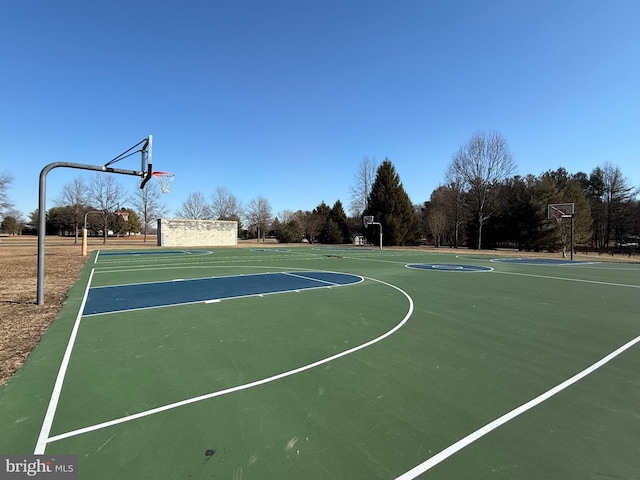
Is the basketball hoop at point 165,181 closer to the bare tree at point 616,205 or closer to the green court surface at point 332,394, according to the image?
the green court surface at point 332,394

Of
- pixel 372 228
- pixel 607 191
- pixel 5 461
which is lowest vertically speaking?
pixel 5 461

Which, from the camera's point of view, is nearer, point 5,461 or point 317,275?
point 5,461

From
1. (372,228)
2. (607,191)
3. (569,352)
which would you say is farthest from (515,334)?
(607,191)

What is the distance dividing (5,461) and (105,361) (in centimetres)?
208

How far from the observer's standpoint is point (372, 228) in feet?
150

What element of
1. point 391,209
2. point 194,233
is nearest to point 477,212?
point 391,209

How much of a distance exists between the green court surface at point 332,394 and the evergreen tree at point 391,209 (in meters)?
36.4

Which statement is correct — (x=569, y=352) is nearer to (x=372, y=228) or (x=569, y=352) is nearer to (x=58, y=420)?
(x=58, y=420)

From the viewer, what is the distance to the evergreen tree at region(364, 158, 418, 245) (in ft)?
144

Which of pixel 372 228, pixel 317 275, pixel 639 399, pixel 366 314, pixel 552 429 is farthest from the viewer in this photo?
pixel 372 228

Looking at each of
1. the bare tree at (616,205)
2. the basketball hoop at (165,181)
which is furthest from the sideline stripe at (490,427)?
the bare tree at (616,205)

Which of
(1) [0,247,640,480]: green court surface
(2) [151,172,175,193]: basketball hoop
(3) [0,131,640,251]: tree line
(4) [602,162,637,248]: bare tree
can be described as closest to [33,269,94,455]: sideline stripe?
(1) [0,247,640,480]: green court surface

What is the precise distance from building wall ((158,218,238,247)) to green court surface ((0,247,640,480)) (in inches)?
1353

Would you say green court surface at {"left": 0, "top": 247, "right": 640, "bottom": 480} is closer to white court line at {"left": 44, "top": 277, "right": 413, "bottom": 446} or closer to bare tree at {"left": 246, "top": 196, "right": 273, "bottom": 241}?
white court line at {"left": 44, "top": 277, "right": 413, "bottom": 446}
